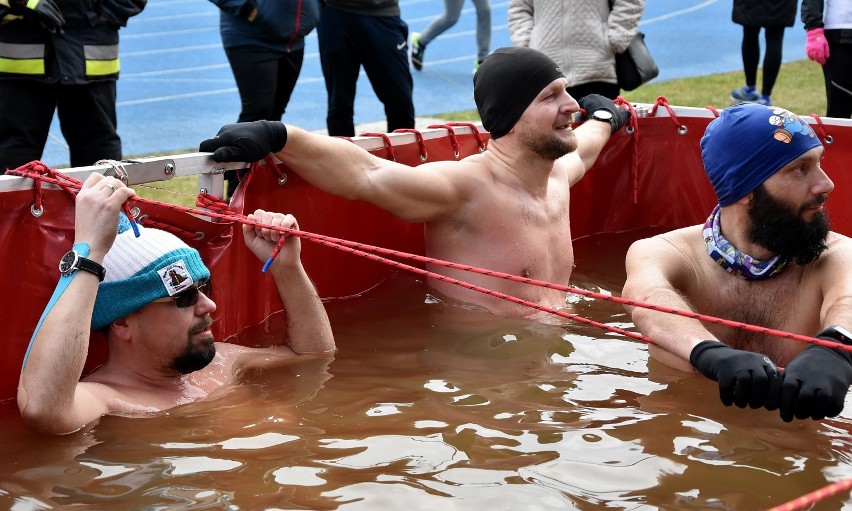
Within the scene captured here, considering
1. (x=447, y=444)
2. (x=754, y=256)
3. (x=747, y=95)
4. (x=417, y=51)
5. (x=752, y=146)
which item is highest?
(x=417, y=51)

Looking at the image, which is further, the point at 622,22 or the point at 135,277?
the point at 622,22

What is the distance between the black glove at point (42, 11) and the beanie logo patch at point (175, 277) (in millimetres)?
2053

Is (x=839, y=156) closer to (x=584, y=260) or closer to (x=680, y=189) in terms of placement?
(x=680, y=189)

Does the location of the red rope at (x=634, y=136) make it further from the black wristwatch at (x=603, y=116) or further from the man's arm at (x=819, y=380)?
the man's arm at (x=819, y=380)

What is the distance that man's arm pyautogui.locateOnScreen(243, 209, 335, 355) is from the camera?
3990 millimetres

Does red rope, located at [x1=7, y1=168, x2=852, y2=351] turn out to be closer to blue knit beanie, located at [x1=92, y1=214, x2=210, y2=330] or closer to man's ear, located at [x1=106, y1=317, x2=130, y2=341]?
blue knit beanie, located at [x1=92, y1=214, x2=210, y2=330]

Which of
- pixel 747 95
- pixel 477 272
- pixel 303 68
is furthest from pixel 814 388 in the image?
pixel 303 68

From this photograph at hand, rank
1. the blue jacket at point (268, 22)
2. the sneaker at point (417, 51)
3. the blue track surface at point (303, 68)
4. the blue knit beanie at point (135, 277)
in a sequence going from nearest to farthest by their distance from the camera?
1. the blue knit beanie at point (135, 277)
2. the blue jacket at point (268, 22)
3. the blue track surface at point (303, 68)
4. the sneaker at point (417, 51)

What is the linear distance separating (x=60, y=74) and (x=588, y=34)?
295cm

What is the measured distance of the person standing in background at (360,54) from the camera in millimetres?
7348

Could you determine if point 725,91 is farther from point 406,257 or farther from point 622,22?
point 406,257

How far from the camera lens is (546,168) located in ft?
16.1

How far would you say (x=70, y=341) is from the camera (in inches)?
127

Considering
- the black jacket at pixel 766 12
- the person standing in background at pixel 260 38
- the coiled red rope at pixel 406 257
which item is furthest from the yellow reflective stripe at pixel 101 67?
the black jacket at pixel 766 12
